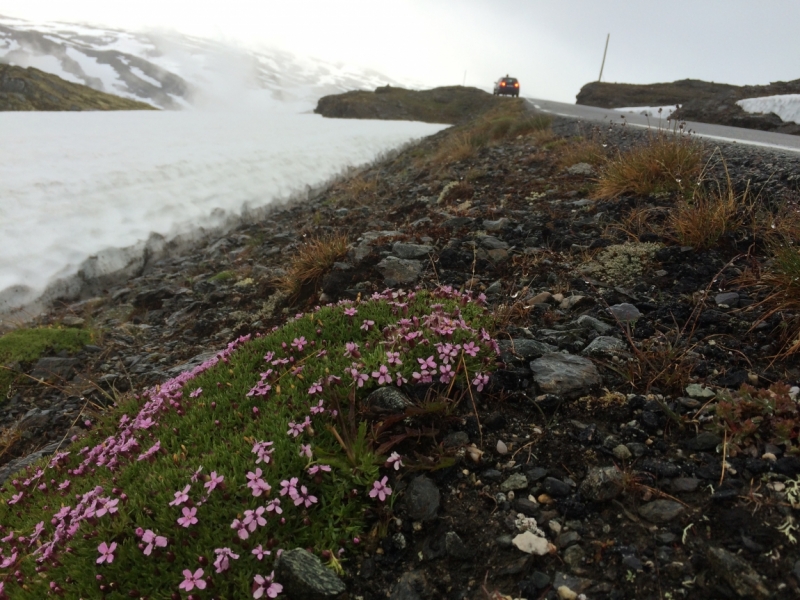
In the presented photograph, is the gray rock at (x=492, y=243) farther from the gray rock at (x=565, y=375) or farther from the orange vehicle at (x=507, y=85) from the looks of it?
the orange vehicle at (x=507, y=85)

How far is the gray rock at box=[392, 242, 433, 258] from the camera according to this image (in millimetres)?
6289

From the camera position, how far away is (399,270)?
19.2ft

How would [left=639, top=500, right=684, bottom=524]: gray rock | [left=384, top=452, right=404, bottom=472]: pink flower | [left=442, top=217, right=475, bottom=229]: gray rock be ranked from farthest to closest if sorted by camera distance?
[left=442, top=217, right=475, bottom=229]: gray rock
[left=384, top=452, right=404, bottom=472]: pink flower
[left=639, top=500, right=684, bottom=524]: gray rock

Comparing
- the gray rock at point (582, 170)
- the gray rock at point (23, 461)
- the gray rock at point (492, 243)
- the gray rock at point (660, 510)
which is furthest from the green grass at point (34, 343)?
the gray rock at point (582, 170)

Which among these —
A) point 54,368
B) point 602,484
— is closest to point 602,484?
point 602,484

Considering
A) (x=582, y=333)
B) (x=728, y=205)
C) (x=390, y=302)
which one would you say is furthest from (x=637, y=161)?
(x=390, y=302)

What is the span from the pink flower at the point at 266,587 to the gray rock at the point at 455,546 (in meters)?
0.88

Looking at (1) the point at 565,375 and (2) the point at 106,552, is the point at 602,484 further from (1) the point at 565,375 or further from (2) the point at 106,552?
(2) the point at 106,552

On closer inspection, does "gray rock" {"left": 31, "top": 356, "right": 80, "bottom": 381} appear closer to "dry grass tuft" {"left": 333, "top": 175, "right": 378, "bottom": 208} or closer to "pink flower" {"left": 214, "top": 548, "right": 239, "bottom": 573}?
"pink flower" {"left": 214, "top": 548, "right": 239, "bottom": 573}

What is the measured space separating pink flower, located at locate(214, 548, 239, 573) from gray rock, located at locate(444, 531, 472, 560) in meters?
1.11

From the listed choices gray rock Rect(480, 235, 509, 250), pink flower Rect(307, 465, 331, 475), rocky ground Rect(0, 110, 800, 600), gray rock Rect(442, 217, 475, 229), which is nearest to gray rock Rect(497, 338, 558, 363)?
rocky ground Rect(0, 110, 800, 600)

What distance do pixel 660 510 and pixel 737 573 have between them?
0.42 metres

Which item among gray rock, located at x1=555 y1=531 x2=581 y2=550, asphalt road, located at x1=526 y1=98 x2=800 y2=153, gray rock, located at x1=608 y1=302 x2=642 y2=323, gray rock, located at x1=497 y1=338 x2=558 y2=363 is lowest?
gray rock, located at x1=555 y1=531 x2=581 y2=550

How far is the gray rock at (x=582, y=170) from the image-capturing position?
8375 millimetres
